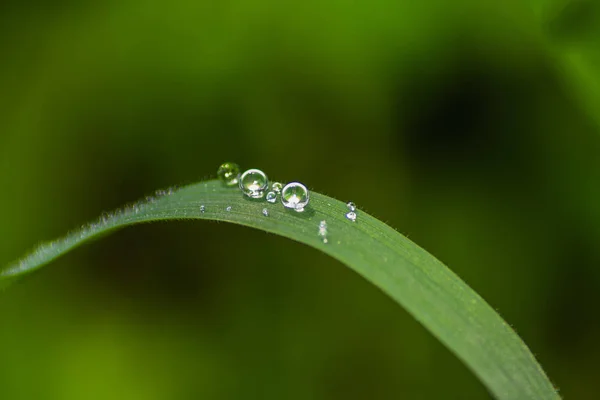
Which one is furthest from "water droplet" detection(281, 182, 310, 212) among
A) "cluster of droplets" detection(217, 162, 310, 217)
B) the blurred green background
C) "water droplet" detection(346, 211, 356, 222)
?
the blurred green background

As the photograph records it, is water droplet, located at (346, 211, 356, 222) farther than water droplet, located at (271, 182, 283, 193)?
No

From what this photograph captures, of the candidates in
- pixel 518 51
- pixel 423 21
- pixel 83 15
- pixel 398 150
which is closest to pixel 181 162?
pixel 83 15

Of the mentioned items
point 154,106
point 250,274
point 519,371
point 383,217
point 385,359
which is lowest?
point 519,371

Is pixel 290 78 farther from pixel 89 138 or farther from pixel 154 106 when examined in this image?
pixel 89 138

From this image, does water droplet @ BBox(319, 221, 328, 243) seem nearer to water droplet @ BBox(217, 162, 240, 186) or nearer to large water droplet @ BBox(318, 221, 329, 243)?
large water droplet @ BBox(318, 221, 329, 243)

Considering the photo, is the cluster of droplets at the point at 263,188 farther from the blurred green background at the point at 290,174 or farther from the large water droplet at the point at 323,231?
the blurred green background at the point at 290,174

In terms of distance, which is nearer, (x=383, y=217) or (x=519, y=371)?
(x=519, y=371)

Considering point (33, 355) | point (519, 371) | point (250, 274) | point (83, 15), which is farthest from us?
point (83, 15)
